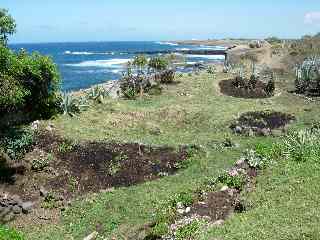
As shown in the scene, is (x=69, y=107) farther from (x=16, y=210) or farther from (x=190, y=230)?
(x=190, y=230)

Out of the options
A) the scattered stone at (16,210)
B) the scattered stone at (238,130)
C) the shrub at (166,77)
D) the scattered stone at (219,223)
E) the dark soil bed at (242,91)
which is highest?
the shrub at (166,77)

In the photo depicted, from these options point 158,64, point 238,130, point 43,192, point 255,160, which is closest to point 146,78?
point 158,64

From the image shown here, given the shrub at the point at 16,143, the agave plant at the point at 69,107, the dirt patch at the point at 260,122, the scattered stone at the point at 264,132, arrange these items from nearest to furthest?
the shrub at the point at 16,143, the scattered stone at the point at 264,132, the dirt patch at the point at 260,122, the agave plant at the point at 69,107

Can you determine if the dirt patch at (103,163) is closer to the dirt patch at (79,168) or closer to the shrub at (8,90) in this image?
the dirt patch at (79,168)

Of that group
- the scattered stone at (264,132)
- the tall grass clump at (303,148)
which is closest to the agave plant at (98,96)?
the scattered stone at (264,132)

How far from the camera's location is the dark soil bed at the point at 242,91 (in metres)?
35.0

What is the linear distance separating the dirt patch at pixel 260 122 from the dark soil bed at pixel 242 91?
17.4ft

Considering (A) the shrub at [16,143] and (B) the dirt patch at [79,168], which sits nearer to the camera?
(B) the dirt patch at [79,168]

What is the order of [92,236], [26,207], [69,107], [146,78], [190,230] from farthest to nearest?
[146,78] → [69,107] → [26,207] → [92,236] → [190,230]

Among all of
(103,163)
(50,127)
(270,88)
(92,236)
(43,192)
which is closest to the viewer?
(92,236)

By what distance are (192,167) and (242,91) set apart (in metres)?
15.4

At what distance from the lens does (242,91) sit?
35625 mm

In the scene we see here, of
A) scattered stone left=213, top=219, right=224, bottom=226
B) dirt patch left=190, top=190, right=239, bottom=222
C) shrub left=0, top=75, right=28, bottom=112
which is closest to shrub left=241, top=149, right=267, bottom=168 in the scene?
dirt patch left=190, top=190, right=239, bottom=222

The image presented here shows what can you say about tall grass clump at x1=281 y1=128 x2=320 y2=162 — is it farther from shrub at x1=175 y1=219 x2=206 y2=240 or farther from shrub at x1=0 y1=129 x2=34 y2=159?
shrub at x1=0 y1=129 x2=34 y2=159
